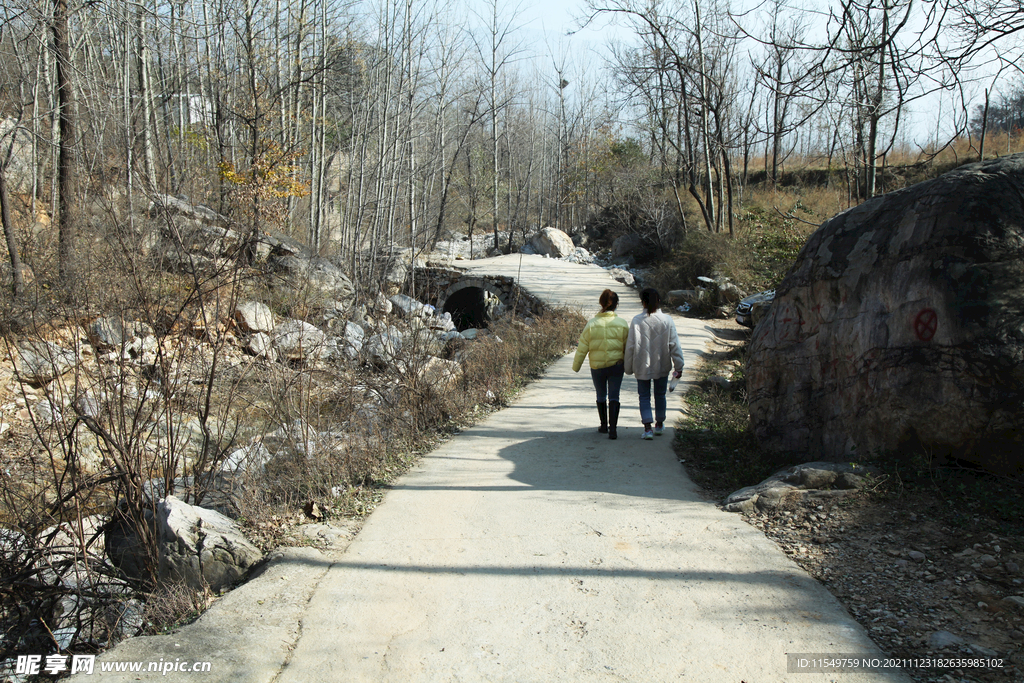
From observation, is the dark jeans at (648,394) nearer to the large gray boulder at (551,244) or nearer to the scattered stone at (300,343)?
the scattered stone at (300,343)

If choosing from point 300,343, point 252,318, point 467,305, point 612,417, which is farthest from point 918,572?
point 467,305

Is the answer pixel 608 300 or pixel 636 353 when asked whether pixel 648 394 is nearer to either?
pixel 636 353

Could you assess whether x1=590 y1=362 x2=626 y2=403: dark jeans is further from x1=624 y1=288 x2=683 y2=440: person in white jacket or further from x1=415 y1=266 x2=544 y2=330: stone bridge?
x1=415 y1=266 x2=544 y2=330: stone bridge

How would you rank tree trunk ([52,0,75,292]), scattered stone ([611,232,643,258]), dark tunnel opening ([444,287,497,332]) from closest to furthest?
tree trunk ([52,0,75,292]) → dark tunnel opening ([444,287,497,332]) → scattered stone ([611,232,643,258])

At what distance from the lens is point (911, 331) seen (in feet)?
15.0

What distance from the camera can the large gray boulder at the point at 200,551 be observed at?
3.82 m

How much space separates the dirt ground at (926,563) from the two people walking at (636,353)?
2161 mm

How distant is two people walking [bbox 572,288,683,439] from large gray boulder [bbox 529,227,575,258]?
72.2ft

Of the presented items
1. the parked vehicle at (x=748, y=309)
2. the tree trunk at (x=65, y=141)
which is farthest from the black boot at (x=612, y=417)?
the parked vehicle at (x=748, y=309)

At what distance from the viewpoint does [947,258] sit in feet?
14.7

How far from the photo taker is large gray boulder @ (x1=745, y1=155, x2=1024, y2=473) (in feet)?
13.6

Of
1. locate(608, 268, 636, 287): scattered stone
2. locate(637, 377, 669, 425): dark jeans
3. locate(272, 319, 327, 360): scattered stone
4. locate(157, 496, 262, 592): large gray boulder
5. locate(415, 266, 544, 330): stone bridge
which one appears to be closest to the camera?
locate(157, 496, 262, 592): large gray boulder

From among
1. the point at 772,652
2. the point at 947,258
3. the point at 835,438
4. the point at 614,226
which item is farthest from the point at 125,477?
the point at 614,226

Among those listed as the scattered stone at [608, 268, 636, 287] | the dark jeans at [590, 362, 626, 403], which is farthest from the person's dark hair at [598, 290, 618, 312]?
the scattered stone at [608, 268, 636, 287]
